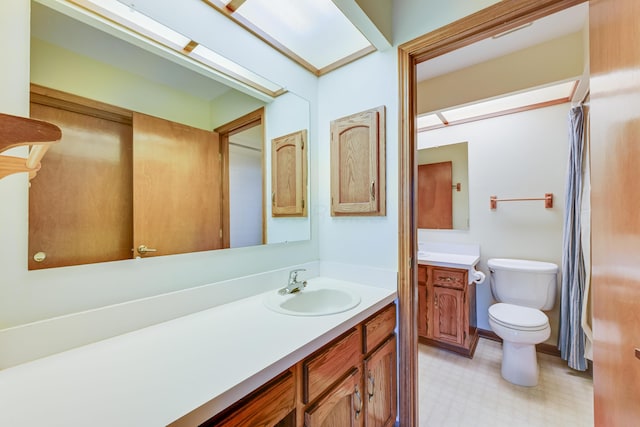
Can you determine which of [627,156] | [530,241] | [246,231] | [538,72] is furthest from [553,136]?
[246,231]

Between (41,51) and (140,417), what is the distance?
104cm

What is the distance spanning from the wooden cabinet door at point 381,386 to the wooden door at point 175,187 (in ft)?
2.93

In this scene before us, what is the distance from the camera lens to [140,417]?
499 millimetres

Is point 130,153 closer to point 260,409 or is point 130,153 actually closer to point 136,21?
point 136,21

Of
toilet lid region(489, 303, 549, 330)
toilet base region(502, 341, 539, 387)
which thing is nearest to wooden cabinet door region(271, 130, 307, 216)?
toilet lid region(489, 303, 549, 330)

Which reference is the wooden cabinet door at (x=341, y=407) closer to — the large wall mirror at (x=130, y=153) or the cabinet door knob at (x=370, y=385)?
the cabinet door knob at (x=370, y=385)

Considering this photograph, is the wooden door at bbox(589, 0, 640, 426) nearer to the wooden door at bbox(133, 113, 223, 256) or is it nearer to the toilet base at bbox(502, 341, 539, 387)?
the toilet base at bbox(502, 341, 539, 387)

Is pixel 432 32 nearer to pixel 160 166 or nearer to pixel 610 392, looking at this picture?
pixel 160 166

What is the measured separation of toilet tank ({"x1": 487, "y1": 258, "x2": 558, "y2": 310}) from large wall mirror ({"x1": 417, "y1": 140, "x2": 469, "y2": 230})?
20.7 inches

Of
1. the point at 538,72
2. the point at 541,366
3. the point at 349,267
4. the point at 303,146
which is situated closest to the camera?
the point at 349,267

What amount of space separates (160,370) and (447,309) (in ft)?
7.11

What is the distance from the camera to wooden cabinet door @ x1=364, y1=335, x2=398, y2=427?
1103 millimetres

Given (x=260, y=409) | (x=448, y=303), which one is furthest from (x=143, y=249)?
(x=448, y=303)

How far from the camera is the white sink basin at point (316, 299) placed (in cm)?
124
